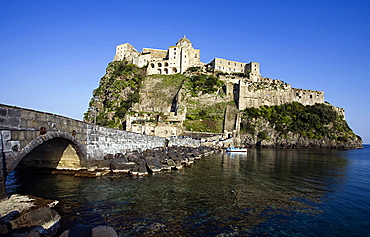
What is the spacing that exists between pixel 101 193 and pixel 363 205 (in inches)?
541

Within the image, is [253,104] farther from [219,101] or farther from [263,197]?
[263,197]

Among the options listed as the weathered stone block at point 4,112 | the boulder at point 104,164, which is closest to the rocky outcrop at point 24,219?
the weathered stone block at point 4,112

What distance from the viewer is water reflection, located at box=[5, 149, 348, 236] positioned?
8.00m

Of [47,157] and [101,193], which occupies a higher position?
[47,157]

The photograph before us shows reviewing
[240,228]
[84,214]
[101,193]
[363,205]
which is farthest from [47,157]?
[363,205]

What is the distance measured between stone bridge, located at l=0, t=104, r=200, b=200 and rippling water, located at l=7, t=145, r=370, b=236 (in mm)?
1452

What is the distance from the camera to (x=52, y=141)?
44.4 feet

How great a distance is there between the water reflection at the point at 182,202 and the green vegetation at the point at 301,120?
157ft

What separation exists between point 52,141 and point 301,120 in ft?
222

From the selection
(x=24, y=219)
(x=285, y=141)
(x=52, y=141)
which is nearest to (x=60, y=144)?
(x=52, y=141)

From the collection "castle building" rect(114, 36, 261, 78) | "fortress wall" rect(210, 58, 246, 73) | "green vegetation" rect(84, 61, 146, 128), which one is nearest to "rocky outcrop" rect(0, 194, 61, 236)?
"green vegetation" rect(84, 61, 146, 128)

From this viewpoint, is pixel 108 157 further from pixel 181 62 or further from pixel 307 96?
pixel 307 96

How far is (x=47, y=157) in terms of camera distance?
15.7 metres

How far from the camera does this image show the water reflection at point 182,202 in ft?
26.2
